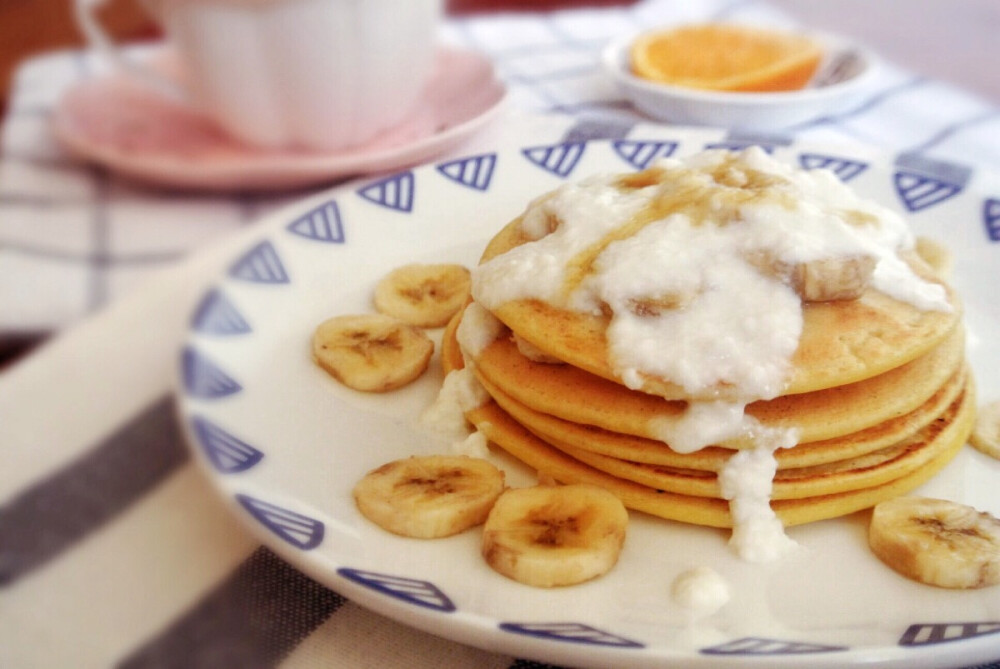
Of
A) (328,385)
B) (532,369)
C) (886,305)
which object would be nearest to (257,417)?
(328,385)

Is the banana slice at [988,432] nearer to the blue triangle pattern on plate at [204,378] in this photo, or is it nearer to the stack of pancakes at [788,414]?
the stack of pancakes at [788,414]

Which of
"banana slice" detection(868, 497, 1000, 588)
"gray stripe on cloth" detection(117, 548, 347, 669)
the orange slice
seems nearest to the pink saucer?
the orange slice

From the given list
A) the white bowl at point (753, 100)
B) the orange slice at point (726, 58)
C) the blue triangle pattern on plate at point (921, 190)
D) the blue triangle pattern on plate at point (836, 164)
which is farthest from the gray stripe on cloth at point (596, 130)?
the blue triangle pattern on plate at point (921, 190)

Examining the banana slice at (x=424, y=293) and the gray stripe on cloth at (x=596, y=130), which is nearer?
the banana slice at (x=424, y=293)

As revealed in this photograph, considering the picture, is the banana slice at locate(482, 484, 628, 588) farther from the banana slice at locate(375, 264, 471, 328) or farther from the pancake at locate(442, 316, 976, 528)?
the banana slice at locate(375, 264, 471, 328)

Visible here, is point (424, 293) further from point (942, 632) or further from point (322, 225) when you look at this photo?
point (942, 632)

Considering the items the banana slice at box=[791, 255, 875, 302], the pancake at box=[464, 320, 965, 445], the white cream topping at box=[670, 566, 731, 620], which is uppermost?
the banana slice at box=[791, 255, 875, 302]

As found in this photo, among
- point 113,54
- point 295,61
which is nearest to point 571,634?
point 295,61
